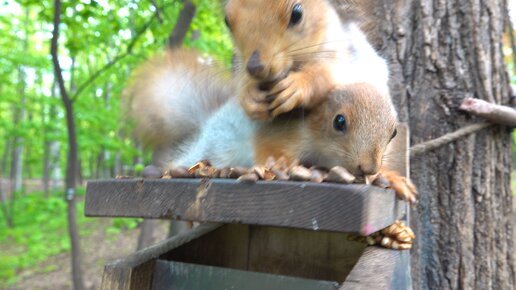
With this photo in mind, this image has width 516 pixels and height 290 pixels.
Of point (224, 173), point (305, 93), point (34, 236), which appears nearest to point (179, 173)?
point (224, 173)

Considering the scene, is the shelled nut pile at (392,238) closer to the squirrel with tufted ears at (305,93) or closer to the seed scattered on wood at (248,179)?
the squirrel with tufted ears at (305,93)

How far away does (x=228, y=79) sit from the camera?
141 cm

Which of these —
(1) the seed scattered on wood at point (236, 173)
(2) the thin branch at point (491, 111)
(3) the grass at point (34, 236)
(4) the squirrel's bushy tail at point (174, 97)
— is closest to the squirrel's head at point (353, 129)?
(1) the seed scattered on wood at point (236, 173)

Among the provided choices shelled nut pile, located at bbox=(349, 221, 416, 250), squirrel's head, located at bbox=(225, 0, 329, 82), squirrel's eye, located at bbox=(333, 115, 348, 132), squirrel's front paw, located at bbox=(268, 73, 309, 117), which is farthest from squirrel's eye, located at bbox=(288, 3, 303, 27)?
shelled nut pile, located at bbox=(349, 221, 416, 250)

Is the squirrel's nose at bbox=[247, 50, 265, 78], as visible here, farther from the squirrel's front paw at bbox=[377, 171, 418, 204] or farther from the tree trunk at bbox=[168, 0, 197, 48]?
the tree trunk at bbox=[168, 0, 197, 48]

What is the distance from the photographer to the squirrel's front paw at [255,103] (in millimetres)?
1032

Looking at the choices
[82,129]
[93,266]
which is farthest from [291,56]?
[93,266]

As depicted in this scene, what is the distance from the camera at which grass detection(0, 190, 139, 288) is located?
7012 millimetres

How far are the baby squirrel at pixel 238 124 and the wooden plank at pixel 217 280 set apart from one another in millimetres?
265

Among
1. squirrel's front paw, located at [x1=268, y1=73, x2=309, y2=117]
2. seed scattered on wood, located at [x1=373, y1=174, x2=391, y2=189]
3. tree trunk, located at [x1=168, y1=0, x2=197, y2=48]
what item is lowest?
seed scattered on wood, located at [x1=373, y1=174, x2=391, y2=189]

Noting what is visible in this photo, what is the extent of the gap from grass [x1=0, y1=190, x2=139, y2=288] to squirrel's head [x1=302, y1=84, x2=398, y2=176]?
6706mm

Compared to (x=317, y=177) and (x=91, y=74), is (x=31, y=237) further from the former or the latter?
(x=317, y=177)

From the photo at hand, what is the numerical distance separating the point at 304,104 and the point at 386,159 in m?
0.37

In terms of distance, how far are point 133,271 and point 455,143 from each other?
3.83 feet
